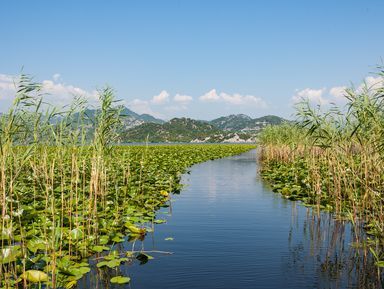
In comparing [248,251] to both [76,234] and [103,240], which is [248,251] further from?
[76,234]

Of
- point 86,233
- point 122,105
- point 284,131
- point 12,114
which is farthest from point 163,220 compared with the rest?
point 284,131

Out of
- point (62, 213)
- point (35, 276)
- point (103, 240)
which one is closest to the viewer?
point (35, 276)

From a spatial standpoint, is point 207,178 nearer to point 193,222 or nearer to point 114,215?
point 193,222

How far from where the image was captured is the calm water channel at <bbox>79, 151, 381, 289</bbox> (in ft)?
23.6

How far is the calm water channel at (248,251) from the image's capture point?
720cm

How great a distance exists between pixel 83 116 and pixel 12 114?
259cm

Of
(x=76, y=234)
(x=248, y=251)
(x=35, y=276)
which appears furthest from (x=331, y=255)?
(x=35, y=276)

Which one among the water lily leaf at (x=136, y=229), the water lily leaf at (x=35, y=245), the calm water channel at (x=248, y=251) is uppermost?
the water lily leaf at (x=35, y=245)

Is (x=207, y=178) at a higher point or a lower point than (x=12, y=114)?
lower

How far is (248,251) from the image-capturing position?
9.09 m

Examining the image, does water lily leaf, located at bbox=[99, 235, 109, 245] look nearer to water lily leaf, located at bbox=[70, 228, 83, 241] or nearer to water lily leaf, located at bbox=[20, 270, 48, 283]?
water lily leaf, located at bbox=[70, 228, 83, 241]

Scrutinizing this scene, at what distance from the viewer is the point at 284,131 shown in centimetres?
3084

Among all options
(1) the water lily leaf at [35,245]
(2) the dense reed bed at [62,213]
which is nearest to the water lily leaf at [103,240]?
(2) the dense reed bed at [62,213]

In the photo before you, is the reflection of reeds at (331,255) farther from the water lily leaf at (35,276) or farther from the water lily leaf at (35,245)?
the water lily leaf at (35,245)
